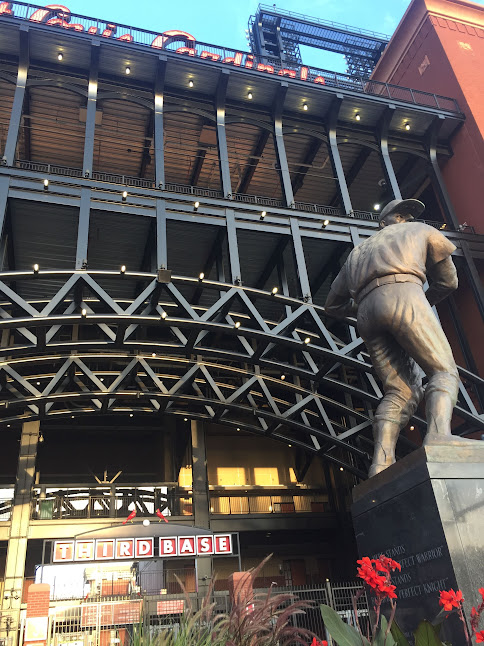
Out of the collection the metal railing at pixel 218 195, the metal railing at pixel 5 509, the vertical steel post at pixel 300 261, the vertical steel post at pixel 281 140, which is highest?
the vertical steel post at pixel 281 140

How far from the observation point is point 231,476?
3322 cm

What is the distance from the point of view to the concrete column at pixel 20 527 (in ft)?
67.4

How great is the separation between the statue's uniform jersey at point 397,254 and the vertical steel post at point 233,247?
1014 cm

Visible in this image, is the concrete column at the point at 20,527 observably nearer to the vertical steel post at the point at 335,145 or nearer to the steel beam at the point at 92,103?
the steel beam at the point at 92,103

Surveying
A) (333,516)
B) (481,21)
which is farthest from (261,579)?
(481,21)

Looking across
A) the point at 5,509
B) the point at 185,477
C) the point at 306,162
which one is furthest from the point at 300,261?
the point at 185,477

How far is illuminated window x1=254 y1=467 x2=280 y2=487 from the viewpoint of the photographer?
3363 cm

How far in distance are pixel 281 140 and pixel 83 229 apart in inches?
354

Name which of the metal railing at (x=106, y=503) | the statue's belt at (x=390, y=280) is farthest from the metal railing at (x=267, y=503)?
the statue's belt at (x=390, y=280)

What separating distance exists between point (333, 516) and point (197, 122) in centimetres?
2028

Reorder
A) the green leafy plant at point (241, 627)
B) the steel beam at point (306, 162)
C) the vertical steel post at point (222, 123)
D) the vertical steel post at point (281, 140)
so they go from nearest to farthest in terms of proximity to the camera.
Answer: the green leafy plant at point (241, 627) → the vertical steel post at point (222, 123) → the vertical steel post at point (281, 140) → the steel beam at point (306, 162)

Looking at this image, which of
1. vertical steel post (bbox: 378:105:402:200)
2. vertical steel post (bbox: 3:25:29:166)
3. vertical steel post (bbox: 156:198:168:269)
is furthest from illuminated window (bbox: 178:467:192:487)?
vertical steel post (bbox: 3:25:29:166)

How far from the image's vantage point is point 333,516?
29.0 meters

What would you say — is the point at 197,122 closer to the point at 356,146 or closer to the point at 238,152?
the point at 238,152
